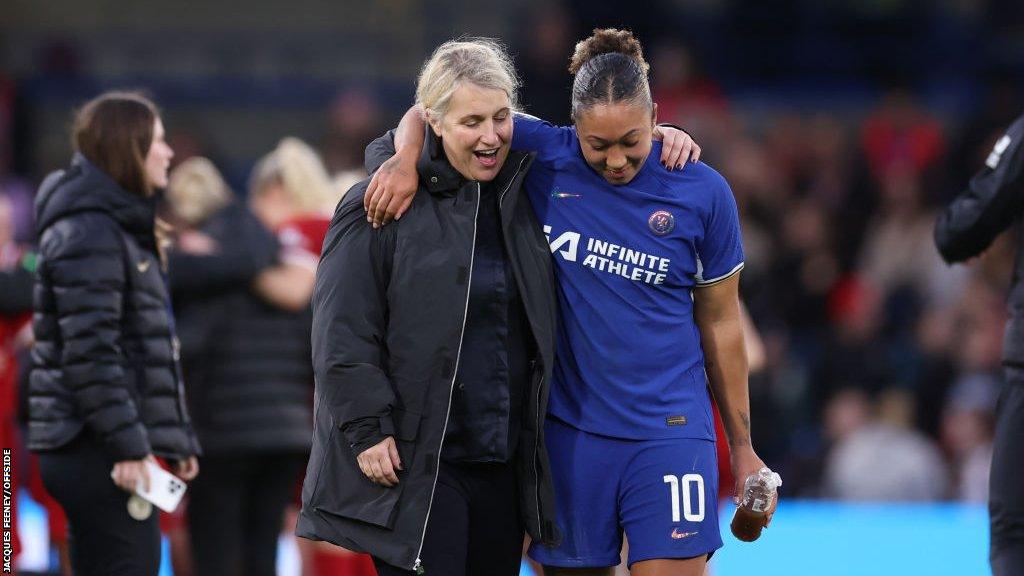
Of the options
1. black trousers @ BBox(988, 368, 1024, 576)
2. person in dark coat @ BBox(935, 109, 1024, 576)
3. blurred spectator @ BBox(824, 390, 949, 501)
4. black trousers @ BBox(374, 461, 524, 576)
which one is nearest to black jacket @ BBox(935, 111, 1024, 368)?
person in dark coat @ BBox(935, 109, 1024, 576)

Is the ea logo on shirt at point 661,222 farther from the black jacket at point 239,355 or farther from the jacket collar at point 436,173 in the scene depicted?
the black jacket at point 239,355

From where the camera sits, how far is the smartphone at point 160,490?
4.64 meters

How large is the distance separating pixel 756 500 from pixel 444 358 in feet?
3.31

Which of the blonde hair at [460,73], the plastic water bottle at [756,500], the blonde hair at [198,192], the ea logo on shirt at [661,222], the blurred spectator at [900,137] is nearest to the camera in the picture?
the blonde hair at [460,73]

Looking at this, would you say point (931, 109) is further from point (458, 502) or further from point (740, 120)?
point (458, 502)

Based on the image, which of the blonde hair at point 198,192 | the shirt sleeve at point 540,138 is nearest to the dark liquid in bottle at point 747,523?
the shirt sleeve at point 540,138

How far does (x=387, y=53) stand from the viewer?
15.2 m

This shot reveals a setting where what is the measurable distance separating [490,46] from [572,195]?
0.47 metres

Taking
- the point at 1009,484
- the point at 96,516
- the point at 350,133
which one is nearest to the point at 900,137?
the point at 350,133

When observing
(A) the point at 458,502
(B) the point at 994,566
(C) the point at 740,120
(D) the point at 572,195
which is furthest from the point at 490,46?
(C) the point at 740,120

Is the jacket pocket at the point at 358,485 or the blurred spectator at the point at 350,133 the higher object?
the jacket pocket at the point at 358,485

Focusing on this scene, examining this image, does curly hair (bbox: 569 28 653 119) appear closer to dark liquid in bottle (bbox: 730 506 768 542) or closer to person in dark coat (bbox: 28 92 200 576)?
dark liquid in bottle (bbox: 730 506 768 542)

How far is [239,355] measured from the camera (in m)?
6.23

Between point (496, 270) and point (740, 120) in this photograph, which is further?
point (740, 120)
